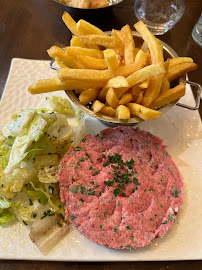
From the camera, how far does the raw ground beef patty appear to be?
1739 millimetres

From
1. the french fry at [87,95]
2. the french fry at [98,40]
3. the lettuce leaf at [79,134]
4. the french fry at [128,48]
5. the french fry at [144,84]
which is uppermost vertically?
the french fry at [98,40]

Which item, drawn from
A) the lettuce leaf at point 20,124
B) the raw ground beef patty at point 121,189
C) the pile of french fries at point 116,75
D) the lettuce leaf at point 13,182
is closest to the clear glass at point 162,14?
the pile of french fries at point 116,75

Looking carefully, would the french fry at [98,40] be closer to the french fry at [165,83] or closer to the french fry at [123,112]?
the french fry at [165,83]

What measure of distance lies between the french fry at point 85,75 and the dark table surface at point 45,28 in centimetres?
117

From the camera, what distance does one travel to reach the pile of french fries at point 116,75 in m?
1.82

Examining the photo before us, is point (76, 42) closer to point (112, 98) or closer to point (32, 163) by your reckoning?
point (112, 98)

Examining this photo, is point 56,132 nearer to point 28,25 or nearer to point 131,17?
point 28,25

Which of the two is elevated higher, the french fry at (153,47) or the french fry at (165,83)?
the french fry at (153,47)

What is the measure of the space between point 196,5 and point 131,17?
Answer: 3.44ft

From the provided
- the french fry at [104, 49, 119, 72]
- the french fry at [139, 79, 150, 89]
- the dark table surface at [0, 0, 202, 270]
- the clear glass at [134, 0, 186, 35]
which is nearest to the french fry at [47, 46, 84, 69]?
the french fry at [104, 49, 119, 72]

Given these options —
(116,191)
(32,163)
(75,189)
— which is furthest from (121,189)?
(32,163)

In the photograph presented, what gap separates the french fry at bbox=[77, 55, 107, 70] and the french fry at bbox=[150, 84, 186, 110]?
1.66ft

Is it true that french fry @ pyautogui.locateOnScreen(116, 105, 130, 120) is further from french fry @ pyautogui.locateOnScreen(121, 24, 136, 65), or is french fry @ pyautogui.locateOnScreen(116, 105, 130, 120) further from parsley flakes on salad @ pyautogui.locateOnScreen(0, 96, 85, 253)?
parsley flakes on salad @ pyautogui.locateOnScreen(0, 96, 85, 253)

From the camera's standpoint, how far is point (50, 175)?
1.97 m
